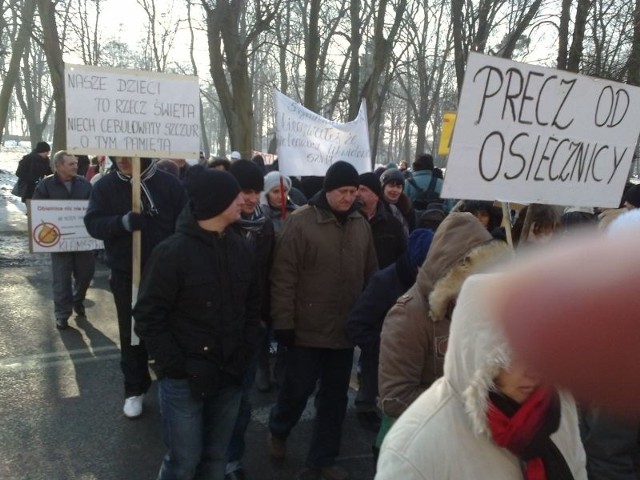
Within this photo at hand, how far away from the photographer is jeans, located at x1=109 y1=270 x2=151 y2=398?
4027mm

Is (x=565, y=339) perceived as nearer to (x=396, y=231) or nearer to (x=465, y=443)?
(x=465, y=443)

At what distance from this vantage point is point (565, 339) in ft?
1.74

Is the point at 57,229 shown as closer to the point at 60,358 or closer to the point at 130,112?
the point at 60,358

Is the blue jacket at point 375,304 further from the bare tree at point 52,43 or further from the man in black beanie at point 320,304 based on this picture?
the bare tree at point 52,43

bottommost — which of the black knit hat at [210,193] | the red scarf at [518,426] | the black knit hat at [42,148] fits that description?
the red scarf at [518,426]

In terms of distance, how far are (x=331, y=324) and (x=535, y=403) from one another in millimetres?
2246

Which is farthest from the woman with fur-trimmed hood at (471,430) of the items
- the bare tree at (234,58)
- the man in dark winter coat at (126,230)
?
the bare tree at (234,58)

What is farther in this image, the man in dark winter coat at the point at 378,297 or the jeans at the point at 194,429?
the man in dark winter coat at the point at 378,297

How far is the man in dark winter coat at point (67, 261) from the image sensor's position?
19.6 ft

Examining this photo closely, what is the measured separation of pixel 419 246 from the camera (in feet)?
9.04

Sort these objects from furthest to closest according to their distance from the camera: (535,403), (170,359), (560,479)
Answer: (170,359), (560,479), (535,403)

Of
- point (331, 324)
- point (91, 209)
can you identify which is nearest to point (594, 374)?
point (331, 324)

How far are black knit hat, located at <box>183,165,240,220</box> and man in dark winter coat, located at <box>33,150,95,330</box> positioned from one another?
12.6 ft

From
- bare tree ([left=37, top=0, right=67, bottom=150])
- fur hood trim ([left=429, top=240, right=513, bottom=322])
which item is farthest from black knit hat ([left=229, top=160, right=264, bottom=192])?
bare tree ([left=37, top=0, right=67, bottom=150])
